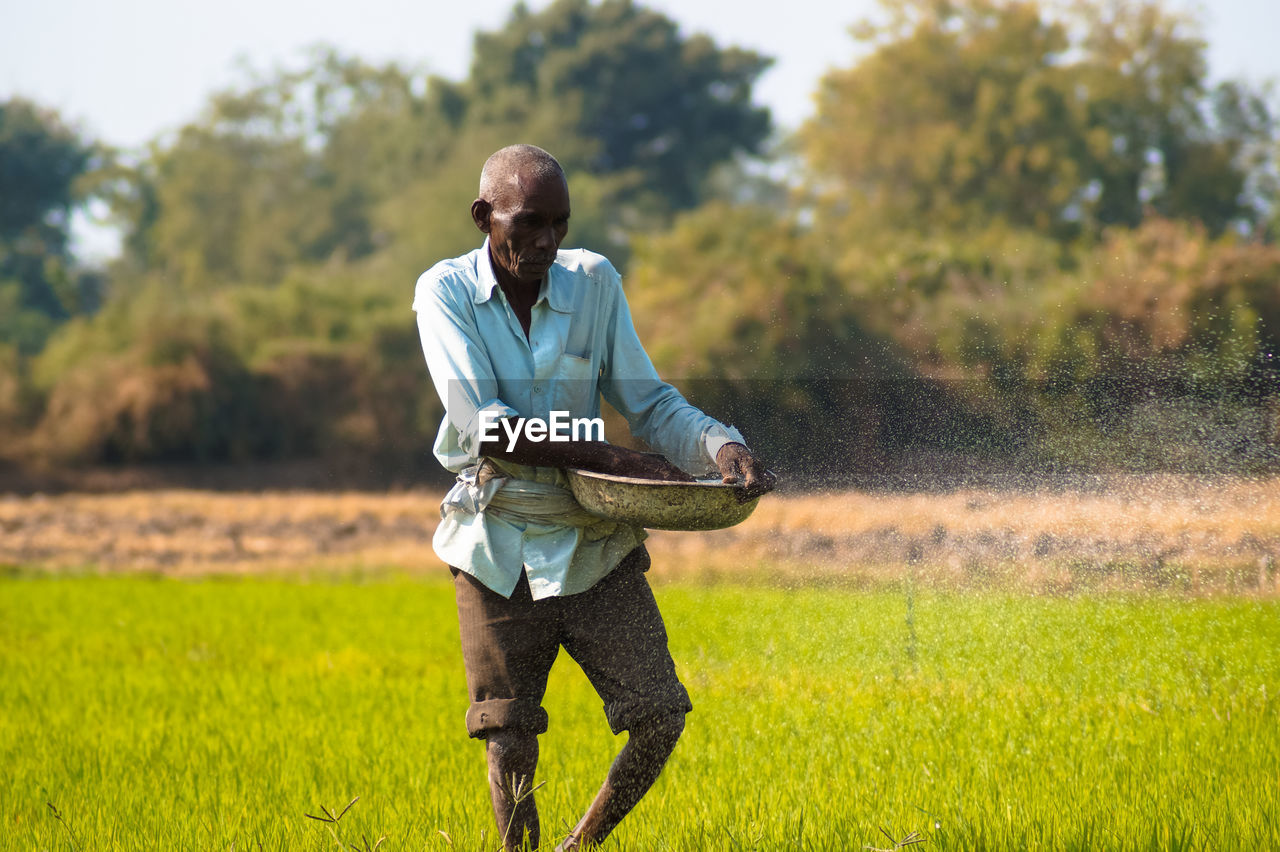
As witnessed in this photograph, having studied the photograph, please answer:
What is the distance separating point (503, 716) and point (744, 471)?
2.73ft

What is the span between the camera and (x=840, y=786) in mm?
3965

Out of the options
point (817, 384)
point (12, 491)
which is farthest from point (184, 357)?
point (817, 384)

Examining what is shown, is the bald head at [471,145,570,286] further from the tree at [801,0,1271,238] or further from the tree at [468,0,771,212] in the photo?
the tree at [468,0,771,212]

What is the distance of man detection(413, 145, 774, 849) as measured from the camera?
2988mm

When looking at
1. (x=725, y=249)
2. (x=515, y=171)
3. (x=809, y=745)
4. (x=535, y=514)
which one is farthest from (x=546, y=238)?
(x=725, y=249)

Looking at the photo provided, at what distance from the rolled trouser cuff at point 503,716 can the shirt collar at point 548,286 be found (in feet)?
3.08

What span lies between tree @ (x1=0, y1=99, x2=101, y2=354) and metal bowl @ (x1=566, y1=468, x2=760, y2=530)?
32961mm

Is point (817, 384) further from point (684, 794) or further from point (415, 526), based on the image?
point (415, 526)

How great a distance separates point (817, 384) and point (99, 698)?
4.07m

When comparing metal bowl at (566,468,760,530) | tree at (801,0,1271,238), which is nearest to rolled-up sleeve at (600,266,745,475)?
metal bowl at (566,468,760,530)

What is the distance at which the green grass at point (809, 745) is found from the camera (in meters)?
3.57

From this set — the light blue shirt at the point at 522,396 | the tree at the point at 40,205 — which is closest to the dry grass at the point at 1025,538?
the light blue shirt at the point at 522,396

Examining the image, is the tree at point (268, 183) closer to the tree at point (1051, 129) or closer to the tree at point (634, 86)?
the tree at point (634, 86)

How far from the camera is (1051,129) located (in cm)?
2819
